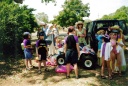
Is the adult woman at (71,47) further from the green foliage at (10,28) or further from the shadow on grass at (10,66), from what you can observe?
the green foliage at (10,28)

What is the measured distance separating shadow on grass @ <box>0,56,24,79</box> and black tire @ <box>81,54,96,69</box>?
258cm

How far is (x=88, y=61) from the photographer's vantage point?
8312mm

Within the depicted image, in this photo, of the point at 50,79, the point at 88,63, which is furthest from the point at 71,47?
the point at 88,63

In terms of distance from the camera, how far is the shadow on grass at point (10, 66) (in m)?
8.21

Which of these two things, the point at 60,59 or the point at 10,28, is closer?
the point at 60,59

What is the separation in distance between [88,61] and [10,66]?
3502mm

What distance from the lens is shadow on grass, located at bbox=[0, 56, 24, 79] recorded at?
26.9 feet

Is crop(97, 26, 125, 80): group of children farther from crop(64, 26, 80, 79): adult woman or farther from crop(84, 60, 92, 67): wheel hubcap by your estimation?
crop(84, 60, 92, 67): wheel hubcap

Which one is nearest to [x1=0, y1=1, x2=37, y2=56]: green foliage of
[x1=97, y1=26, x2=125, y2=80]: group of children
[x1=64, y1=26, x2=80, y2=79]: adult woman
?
[x1=64, y1=26, x2=80, y2=79]: adult woman

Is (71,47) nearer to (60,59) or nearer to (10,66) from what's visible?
(60,59)

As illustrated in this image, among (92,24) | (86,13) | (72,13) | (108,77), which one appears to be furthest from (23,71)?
(86,13)

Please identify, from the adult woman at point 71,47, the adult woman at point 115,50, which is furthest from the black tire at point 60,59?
the adult woman at point 115,50

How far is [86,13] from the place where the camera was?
2849 inches

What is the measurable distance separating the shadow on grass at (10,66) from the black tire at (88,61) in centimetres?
258
